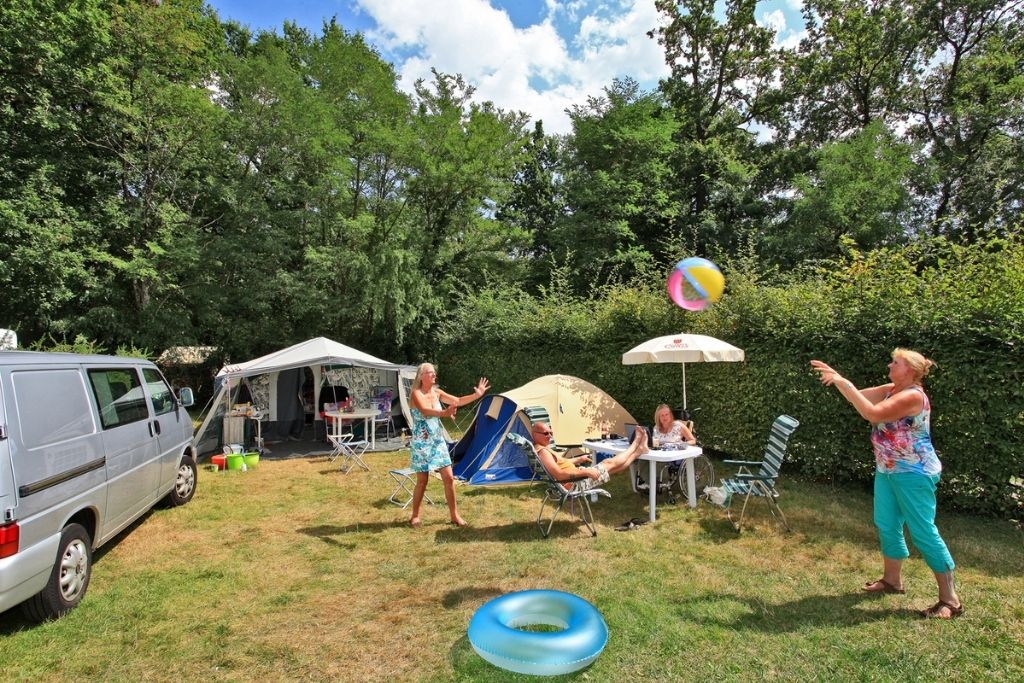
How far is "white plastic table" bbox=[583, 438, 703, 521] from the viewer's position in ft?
17.9

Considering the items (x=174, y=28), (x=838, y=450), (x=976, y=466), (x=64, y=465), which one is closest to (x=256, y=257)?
(x=174, y=28)

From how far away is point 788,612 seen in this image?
11.5 feet

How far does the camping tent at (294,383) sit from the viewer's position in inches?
383

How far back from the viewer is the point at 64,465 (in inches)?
133

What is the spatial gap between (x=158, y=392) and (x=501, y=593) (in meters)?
4.35

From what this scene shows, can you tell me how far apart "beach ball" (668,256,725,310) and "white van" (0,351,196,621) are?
18.4ft

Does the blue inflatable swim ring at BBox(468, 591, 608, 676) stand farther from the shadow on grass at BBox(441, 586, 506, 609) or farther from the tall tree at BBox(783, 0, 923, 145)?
the tall tree at BBox(783, 0, 923, 145)

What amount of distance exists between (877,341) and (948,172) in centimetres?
1504

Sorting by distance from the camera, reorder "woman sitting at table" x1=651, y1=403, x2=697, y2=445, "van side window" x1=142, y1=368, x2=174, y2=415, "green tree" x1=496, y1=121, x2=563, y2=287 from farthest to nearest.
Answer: "green tree" x1=496, y1=121, x2=563, y2=287
"woman sitting at table" x1=651, y1=403, x2=697, y2=445
"van side window" x1=142, y1=368, x2=174, y2=415

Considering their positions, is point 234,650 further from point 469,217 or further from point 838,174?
point 838,174

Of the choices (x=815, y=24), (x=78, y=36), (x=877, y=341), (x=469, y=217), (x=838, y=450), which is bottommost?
(x=838, y=450)

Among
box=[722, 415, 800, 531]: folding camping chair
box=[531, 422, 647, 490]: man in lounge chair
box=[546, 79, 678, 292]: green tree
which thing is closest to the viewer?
box=[531, 422, 647, 490]: man in lounge chair

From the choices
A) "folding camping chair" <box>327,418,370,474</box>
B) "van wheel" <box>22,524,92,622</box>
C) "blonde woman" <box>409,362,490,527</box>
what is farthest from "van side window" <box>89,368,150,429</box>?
"folding camping chair" <box>327,418,370,474</box>

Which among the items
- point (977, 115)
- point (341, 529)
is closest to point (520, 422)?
point (341, 529)
